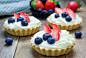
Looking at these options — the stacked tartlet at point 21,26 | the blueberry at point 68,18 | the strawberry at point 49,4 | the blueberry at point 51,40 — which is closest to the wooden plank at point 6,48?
the stacked tartlet at point 21,26

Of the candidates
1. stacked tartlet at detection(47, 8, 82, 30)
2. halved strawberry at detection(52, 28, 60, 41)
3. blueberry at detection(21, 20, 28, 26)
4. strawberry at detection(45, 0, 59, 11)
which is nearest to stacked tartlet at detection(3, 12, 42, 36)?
blueberry at detection(21, 20, 28, 26)

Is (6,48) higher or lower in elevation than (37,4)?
lower

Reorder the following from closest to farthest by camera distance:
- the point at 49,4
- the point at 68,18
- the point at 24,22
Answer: the point at 24,22 < the point at 68,18 < the point at 49,4

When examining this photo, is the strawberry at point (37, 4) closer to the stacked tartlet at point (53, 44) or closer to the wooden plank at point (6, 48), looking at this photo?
the wooden plank at point (6, 48)

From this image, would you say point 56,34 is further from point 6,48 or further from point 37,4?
point 37,4

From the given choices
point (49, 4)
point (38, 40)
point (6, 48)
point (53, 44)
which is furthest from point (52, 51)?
point (49, 4)

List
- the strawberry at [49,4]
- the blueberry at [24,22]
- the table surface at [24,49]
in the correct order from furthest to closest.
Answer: the strawberry at [49,4] < the blueberry at [24,22] < the table surface at [24,49]

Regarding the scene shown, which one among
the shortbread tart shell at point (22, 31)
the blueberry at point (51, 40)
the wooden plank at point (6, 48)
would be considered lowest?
the wooden plank at point (6, 48)

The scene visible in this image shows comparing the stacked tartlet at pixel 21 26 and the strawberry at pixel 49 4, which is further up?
the strawberry at pixel 49 4

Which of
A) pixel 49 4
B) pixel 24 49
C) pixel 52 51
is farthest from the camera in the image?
pixel 49 4

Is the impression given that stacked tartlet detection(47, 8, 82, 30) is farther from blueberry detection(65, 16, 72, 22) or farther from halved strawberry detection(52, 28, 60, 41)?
halved strawberry detection(52, 28, 60, 41)

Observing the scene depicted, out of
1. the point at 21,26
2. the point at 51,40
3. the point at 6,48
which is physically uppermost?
the point at 51,40

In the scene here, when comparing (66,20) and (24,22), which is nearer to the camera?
(24,22)
